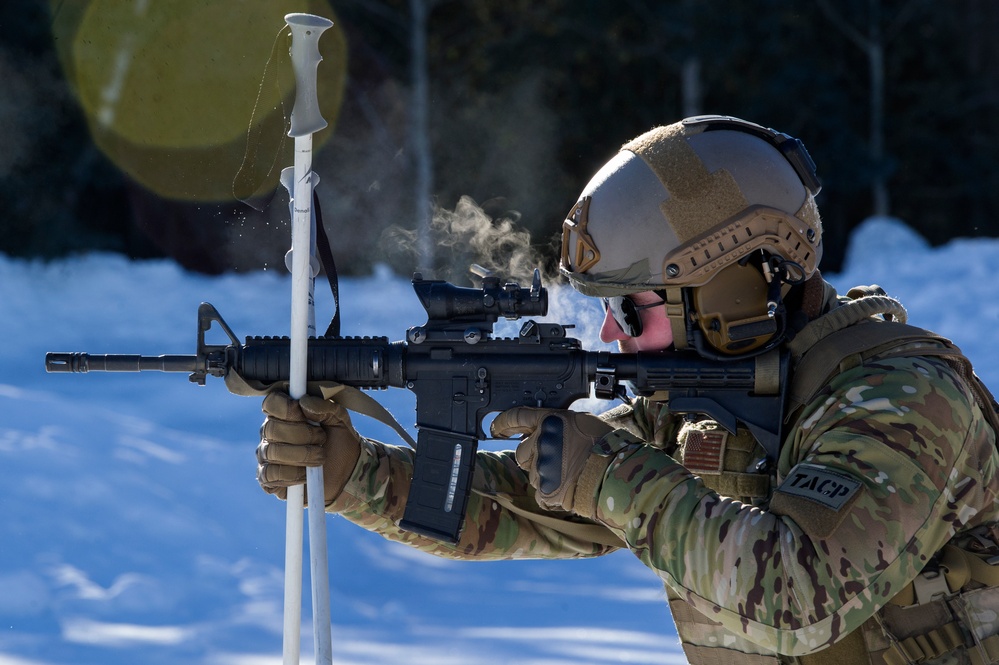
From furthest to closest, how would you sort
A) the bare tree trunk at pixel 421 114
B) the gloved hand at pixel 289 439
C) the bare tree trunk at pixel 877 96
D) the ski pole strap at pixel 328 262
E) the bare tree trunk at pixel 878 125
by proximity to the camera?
the bare tree trunk at pixel 877 96 < the bare tree trunk at pixel 878 125 < the bare tree trunk at pixel 421 114 < the ski pole strap at pixel 328 262 < the gloved hand at pixel 289 439

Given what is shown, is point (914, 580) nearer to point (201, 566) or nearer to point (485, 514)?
point (485, 514)

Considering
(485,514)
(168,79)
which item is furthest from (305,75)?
(168,79)

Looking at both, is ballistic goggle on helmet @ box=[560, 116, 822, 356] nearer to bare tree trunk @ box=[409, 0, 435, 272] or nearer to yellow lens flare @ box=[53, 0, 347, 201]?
yellow lens flare @ box=[53, 0, 347, 201]

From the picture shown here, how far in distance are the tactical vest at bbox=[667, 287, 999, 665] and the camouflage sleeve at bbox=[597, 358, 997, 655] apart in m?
0.06

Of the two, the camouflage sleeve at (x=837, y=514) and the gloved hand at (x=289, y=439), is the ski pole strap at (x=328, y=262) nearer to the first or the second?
the gloved hand at (x=289, y=439)

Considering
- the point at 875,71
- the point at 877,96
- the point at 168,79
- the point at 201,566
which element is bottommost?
the point at 201,566

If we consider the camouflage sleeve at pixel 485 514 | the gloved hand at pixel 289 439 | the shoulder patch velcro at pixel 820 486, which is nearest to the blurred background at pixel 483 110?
the camouflage sleeve at pixel 485 514

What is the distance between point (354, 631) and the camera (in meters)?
5.43

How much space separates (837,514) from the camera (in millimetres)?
2379

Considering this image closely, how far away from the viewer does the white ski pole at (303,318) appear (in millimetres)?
2854

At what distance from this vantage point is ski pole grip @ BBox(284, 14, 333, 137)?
2.84 m

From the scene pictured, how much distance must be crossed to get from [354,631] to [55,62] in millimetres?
7774

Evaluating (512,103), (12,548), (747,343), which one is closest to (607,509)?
(747,343)

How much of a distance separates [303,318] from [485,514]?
3.00ft
